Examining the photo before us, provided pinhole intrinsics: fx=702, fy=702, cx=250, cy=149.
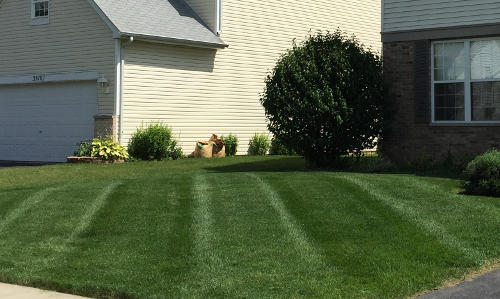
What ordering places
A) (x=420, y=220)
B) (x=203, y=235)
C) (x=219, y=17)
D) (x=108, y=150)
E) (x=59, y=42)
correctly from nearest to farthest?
1. (x=203, y=235)
2. (x=420, y=220)
3. (x=108, y=150)
4. (x=59, y=42)
5. (x=219, y=17)

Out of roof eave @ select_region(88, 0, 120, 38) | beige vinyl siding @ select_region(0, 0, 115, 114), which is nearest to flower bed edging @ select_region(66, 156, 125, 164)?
beige vinyl siding @ select_region(0, 0, 115, 114)

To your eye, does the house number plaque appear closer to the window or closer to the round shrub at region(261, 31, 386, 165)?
the window

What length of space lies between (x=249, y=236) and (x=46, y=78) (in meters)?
15.8

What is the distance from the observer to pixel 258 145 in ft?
80.3

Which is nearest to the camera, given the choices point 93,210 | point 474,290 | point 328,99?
point 474,290

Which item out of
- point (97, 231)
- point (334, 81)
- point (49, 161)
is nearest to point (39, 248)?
point (97, 231)

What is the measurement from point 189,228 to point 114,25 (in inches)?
481

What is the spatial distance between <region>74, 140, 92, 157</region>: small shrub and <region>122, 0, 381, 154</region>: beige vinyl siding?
3.80ft

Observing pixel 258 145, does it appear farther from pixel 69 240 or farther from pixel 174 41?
pixel 69 240

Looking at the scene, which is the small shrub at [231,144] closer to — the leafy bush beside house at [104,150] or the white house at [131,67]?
the white house at [131,67]

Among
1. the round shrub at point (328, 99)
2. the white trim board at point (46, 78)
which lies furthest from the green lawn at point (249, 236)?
the white trim board at point (46, 78)

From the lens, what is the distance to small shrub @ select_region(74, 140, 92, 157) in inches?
809

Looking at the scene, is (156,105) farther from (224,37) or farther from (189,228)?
(189,228)

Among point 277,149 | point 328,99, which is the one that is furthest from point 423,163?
point 277,149
